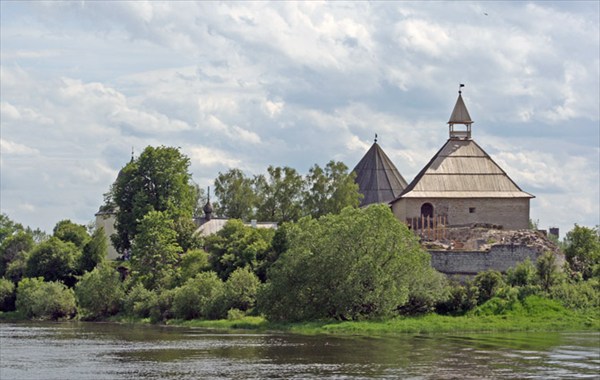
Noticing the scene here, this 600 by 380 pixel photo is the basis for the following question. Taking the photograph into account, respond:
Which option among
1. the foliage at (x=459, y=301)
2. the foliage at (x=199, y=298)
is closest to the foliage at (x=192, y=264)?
the foliage at (x=199, y=298)

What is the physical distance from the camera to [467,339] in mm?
61062

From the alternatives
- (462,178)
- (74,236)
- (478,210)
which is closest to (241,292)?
(478,210)

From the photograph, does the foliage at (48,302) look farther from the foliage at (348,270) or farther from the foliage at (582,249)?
the foliage at (582,249)

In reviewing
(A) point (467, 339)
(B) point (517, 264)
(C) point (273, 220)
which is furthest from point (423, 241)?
(C) point (273, 220)

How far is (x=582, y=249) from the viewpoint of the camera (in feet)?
263

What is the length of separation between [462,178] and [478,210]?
3140 mm

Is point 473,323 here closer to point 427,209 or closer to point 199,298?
point 199,298

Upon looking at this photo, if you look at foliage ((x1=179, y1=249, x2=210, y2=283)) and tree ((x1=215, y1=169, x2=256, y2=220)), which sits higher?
tree ((x1=215, y1=169, x2=256, y2=220))

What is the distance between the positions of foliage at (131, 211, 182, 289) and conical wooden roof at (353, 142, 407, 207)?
2629 cm

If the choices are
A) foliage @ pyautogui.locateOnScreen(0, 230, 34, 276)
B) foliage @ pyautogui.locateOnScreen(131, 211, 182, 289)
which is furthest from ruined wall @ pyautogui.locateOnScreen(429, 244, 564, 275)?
foliage @ pyautogui.locateOnScreen(0, 230, 34, 276)

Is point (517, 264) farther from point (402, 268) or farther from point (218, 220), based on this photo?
point (218, 220)

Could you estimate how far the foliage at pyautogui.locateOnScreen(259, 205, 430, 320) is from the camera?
68875mm

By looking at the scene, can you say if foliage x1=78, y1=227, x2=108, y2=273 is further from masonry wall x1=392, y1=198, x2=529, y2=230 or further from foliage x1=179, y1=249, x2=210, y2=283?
masonry wall x1=392, y1=198, x2=529, y2=230

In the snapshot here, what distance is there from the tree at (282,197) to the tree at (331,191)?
3.48 meters
